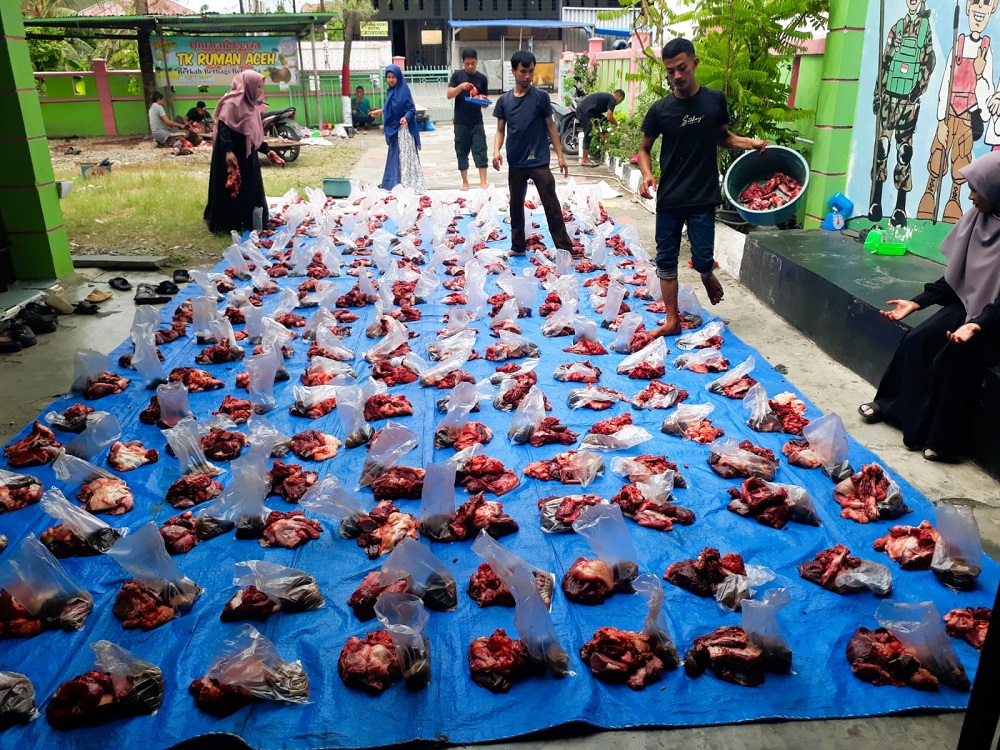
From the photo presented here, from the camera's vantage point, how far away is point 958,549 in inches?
130

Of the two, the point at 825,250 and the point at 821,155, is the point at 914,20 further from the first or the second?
the point at 825,250

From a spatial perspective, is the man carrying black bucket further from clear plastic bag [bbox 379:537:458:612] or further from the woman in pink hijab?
the woman in pink hijab

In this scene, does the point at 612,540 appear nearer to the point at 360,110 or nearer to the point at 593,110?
the point at 593,110

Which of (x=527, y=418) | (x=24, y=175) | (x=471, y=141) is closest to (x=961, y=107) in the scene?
(x=527, y=418)

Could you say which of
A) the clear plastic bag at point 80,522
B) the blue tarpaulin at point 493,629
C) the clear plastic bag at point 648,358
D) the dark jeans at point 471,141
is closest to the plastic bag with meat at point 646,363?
the clear plastic bag at point 648,358

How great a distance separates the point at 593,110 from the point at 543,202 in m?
8.39

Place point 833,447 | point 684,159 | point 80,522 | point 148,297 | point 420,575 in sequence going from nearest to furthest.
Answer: point 420,575 < point 80,522 < point 833,447 < point 684,159 < point 148,297

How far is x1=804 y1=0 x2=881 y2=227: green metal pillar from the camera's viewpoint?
24.6 feet

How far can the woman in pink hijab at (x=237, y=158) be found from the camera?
31.0ft

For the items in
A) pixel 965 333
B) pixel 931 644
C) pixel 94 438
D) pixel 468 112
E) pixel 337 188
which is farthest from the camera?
pixel 337 188

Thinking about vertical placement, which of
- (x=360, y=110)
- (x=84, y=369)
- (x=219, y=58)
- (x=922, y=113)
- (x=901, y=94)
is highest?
(x=219, y=58)

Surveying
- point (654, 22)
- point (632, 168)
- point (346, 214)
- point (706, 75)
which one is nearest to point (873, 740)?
point (706, 75)

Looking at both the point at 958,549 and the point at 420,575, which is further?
the point at 958,549

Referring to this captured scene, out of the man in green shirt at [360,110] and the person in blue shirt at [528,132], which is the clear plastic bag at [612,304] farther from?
the man in green shirt at [360,110]
